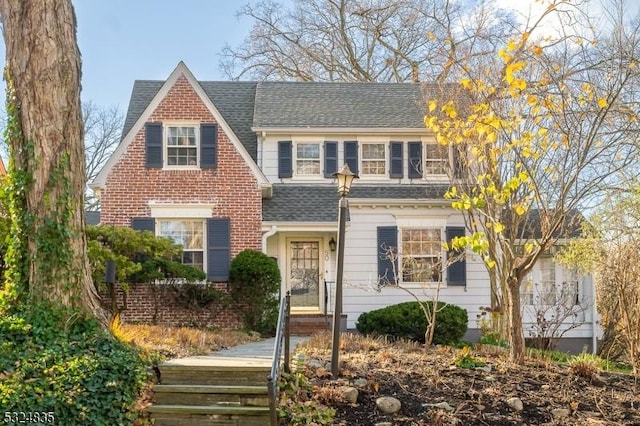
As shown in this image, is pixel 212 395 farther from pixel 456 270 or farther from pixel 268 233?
pixel 456 270

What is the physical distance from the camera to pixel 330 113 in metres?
18.2

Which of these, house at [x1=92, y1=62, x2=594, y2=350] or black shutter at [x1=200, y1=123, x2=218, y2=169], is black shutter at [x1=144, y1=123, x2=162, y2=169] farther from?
black shutter at [x1=200, y1=123, x2=218, y2=169]

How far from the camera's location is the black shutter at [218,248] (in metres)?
15.4

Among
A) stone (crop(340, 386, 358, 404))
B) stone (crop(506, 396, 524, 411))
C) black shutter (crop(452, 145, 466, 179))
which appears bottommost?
stone (crop(506, 396, 524, 411))

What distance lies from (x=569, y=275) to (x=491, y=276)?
9.52ft

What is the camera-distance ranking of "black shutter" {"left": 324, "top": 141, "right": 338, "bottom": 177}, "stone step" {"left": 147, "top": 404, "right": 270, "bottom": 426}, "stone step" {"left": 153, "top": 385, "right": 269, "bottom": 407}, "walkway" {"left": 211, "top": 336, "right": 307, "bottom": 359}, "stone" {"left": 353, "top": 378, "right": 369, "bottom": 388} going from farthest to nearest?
"black shutter" {"left": 324, "top": 141, "right": 338, "bottom": 177}
"walkway" {"left": 211, "top": 336, "right": 307, "bottom": 359}
"stone" {"left": 353, "top": 378, "right": 369, "bottom": 388}
"stone step" {"left": 153, "top": 385, "right": 269, "bottom": 407}
"stone step" {"left": 147, "top": 404, "right": 270, "bottom": 426}

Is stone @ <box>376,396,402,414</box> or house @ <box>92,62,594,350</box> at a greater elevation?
house @ <box>92,62,594,350</box>

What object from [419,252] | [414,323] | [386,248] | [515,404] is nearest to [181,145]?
[386,248]

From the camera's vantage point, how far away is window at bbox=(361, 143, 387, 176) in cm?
1752

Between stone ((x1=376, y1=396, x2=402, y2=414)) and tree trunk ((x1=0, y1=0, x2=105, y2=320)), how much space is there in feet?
12.3

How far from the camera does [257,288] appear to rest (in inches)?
587

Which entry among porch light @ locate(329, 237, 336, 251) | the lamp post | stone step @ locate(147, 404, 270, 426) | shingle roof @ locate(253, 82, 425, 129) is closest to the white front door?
porch light @ locate(329, 237, 336, 251)

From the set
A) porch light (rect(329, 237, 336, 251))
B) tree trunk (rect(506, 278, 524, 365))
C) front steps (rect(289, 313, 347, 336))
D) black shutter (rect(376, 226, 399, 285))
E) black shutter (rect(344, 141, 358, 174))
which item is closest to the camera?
tree trunk (rect(506, 278, 524, 365))

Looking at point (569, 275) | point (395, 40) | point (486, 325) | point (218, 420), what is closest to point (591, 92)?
point (218, 420)
